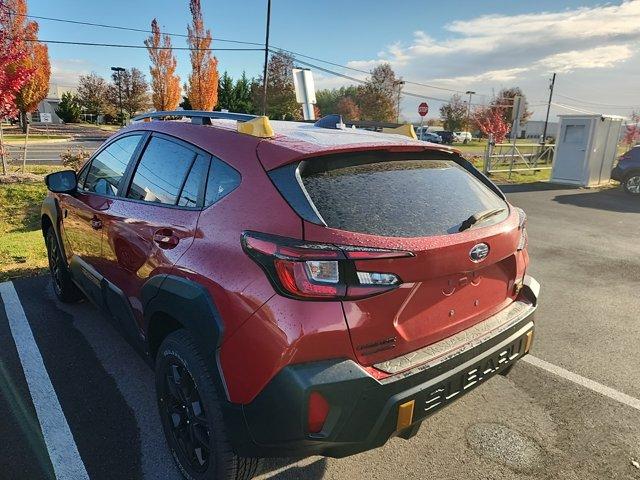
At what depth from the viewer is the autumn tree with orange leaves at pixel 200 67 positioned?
27.6 metres

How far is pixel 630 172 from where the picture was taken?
44.4 feet

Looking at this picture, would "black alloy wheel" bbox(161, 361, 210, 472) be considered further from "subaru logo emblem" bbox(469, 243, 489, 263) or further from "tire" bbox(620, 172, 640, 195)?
"tire" bbox(620, 172, 640, 195)

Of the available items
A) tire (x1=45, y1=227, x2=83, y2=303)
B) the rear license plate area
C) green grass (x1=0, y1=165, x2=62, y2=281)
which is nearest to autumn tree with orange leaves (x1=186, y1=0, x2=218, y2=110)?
green grass (x1=0, y1=165, x2=62, y2=281)

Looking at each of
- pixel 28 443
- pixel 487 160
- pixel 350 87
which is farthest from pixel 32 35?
pixel 350 87

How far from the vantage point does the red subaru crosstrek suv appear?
5.73 feet

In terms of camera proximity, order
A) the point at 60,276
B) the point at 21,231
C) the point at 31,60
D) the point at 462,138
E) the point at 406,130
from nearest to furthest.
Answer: the point at 406,130 < the point at 60,276 < the point at 21,231 < the point at 31,60 < the point at 462,138

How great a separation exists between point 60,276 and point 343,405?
378 cm

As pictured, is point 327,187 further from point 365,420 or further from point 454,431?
point 454,431

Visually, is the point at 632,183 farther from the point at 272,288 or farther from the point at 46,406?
the point at 46,406

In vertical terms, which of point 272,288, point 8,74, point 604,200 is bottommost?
point 604,200

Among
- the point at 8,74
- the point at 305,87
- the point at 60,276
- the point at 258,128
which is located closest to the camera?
the point at 258,128

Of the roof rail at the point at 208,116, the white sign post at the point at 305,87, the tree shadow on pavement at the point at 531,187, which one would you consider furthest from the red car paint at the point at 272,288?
the tree shadow on pavement at the point at 531,187

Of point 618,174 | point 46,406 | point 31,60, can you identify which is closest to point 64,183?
point 46,406

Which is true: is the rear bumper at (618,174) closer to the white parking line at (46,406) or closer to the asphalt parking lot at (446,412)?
the asphalt parking lot at (446,412)
